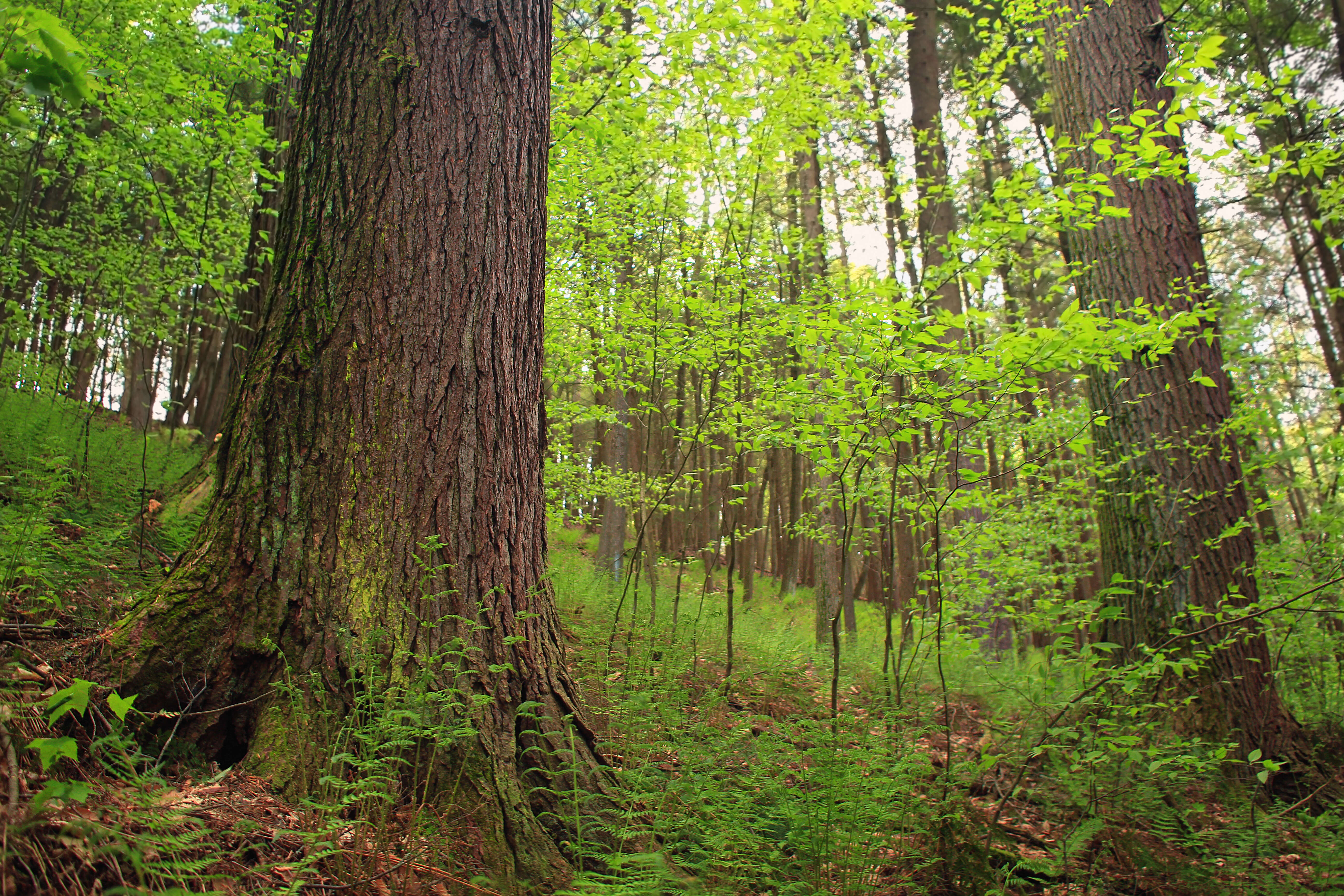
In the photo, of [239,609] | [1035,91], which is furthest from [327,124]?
[1035,91]

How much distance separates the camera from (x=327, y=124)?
2.67 m

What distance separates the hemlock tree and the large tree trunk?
332cm

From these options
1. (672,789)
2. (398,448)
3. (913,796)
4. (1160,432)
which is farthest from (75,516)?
(1160,432)

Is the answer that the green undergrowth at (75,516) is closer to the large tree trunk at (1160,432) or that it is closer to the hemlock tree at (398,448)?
the hemlock tree at (398,448)

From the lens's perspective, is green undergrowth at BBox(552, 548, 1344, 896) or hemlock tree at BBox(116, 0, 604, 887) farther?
green undergrowth at BBox(552, 548, 1344, 896)

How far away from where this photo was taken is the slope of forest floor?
162cm

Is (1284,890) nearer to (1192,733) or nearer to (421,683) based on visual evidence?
(1192,733)

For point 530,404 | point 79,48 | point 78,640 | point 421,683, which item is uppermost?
point 79,48

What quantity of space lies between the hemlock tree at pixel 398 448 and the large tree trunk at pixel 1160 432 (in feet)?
10.9

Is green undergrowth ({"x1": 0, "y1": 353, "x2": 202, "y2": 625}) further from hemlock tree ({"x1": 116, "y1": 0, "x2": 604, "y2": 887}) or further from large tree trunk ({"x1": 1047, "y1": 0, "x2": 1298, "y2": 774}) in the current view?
large tree trunk ({"x1": 1047, "y1": 0, "x2": 1298, "y2": 774})

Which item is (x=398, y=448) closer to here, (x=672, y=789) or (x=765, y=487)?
(x=672, y=789)

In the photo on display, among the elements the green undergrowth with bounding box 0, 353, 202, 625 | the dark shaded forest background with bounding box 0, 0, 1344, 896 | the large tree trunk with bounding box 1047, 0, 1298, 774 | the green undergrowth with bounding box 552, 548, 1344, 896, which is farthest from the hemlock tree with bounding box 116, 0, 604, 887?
the large tree trunk with bounding box 1047, 0, 1298, 774

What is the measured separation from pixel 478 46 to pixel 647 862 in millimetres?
3086

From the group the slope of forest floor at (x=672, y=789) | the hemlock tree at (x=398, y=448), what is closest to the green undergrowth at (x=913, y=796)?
the slope of forest floor at (x=672, y=789)
